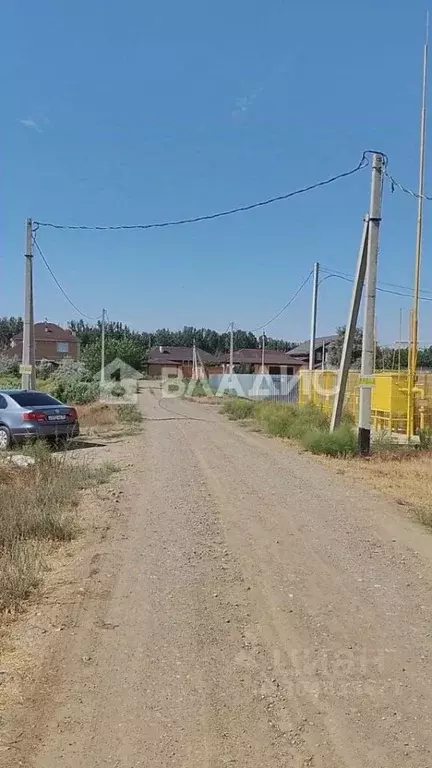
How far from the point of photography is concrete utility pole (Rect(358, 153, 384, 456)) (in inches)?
489

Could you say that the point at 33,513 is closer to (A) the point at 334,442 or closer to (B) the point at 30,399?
(A) the point at 334,442

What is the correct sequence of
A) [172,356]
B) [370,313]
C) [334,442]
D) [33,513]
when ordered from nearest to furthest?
1. [33,513]
2. [370,313]
3. [334,442]
4. [172,356]

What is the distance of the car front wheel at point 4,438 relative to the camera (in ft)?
44.5

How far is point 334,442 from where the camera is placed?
1285 centimetres

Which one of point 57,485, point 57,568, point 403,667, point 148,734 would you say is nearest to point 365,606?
point 403,667

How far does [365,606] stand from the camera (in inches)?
176

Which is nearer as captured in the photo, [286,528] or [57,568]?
[57,568]

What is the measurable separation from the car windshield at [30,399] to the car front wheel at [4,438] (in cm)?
67

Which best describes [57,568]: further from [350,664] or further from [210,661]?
[350,664]

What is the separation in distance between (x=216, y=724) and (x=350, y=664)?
0.99 m

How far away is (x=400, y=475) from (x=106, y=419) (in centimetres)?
1262

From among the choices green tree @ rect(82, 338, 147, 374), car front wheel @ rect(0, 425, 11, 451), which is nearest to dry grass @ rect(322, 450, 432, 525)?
car front wheel @ rect(0, 425, 11, 451)

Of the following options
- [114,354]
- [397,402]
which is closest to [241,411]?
[397,402]

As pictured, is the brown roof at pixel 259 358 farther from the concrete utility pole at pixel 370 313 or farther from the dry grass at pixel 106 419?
the concrete utility pole at pixel 370 313
